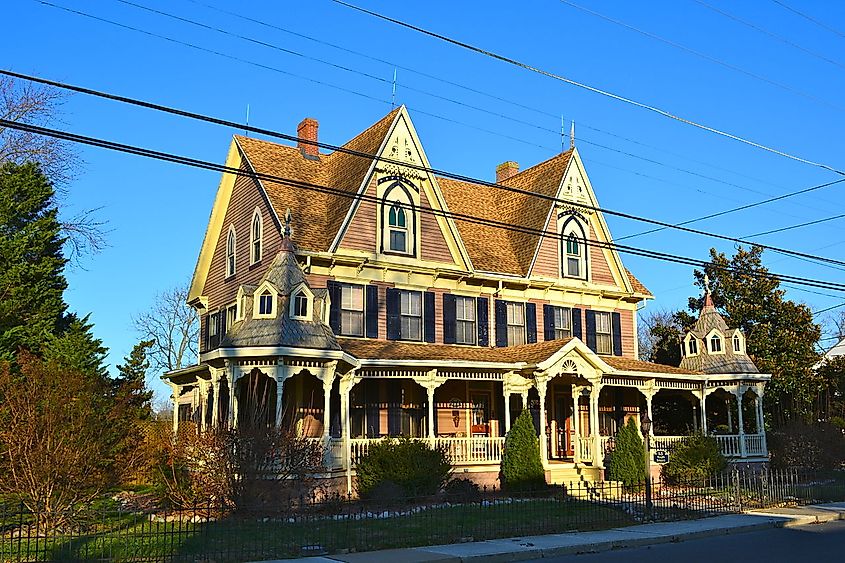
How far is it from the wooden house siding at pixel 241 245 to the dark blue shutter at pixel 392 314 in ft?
13.0

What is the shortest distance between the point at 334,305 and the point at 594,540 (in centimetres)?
1259

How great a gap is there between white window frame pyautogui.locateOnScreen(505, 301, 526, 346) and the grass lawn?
32.4 ft

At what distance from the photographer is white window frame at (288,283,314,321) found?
2381cm

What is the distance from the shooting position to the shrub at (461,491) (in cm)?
2294

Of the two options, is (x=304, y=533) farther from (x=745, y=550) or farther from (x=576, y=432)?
(x=576, y=432)

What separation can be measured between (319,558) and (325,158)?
20134 mm

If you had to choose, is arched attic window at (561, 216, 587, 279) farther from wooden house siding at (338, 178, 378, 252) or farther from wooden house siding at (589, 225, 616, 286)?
wooden house siding at (338, 178, 378, 252)

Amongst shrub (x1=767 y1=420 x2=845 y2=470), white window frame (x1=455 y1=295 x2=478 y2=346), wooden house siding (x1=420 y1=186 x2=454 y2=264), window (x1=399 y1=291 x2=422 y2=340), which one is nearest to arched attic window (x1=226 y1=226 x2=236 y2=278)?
window (x1=399 y1=291 x2=422 y2=340)

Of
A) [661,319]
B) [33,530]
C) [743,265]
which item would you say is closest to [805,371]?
[743,265]

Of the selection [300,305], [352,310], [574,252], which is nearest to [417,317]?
[352,310]

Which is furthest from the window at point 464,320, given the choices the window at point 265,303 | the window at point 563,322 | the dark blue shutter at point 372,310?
the window at point 265,303

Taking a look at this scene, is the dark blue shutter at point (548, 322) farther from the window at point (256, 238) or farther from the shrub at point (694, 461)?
the window at point (256, 238)

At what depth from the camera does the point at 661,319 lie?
9262cm

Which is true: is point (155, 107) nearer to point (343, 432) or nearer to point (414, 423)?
point (343, 432)
